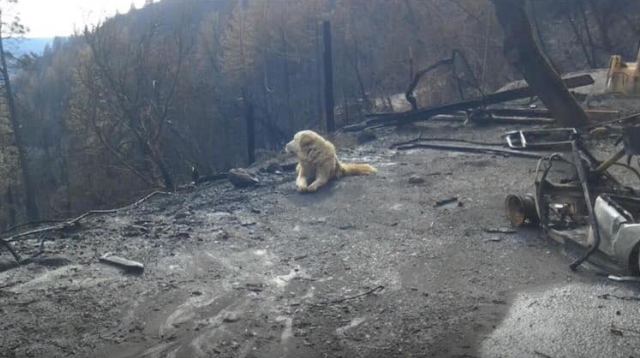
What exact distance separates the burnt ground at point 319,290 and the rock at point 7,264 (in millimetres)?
184

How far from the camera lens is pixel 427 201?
1009 cm

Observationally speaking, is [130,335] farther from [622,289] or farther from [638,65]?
[638,65]

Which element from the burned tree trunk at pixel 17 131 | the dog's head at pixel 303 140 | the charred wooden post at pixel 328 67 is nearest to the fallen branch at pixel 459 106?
the charred wooden post at pixel 328 67

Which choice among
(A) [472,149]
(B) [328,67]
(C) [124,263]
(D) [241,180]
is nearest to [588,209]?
(C) [124,263]

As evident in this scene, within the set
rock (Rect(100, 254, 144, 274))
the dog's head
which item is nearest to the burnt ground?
rock (Rect(100, 254, 144, 274))

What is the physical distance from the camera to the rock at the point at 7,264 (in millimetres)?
7310

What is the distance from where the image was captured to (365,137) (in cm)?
1761

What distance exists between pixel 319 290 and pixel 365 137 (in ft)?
38.0

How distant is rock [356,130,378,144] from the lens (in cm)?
1749

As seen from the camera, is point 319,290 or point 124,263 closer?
point 319,290

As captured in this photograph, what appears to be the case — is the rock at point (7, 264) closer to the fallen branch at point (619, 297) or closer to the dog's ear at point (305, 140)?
the dog's ear at point (305, 140)

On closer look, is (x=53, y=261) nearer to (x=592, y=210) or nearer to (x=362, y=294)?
(x=362, y=294)

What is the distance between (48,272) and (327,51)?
14920 mm

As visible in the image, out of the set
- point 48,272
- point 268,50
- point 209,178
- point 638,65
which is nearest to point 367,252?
point 48,272
